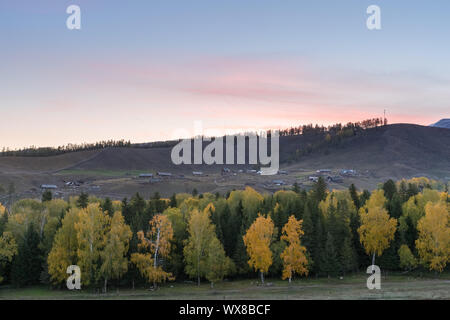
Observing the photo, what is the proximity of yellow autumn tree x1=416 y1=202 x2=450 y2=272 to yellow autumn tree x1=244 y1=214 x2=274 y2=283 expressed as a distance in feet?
75.4

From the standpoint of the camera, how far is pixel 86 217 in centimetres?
6000

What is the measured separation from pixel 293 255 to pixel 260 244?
4.97 metres

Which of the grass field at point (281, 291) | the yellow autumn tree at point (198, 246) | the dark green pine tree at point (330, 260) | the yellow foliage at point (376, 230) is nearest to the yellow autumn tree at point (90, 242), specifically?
the grass field at point (281, 291)

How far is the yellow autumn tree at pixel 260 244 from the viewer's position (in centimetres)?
6212

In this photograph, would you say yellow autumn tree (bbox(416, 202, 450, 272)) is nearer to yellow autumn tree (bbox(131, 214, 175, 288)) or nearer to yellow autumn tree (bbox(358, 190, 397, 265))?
yellow autumn tree (bbox(358, 190, 397, 265))

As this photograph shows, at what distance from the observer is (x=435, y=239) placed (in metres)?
64.3

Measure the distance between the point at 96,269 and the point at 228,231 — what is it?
22463 mm

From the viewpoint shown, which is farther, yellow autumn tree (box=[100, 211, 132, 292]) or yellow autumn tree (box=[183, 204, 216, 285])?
yellow autumn tree (box=[183, 204, 216, 285])

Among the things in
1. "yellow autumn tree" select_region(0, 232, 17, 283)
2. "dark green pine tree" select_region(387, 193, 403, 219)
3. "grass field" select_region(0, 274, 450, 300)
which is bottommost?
"grass field" select_region(0, 274, 450, 300)

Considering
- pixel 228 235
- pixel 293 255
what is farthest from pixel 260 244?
pixel 228 235

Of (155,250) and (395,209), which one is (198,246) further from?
(395,209)

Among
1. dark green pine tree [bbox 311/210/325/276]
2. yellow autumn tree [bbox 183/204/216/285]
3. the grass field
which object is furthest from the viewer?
dark green pine tree [bbox 311/210/325/276]

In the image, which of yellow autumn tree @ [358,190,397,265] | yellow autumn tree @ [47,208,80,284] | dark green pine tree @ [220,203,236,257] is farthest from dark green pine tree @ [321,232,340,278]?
yellow autumn tree @ [47,208,80,284]

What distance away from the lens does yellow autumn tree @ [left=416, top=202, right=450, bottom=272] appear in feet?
207
